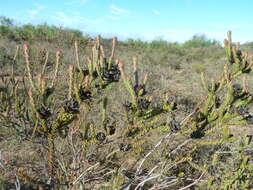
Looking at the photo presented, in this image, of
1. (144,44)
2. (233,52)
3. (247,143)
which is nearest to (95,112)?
(247,143)

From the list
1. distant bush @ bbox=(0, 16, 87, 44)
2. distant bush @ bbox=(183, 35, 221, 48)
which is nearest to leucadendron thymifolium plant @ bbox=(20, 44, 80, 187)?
distant bush @ bbox=(0, 16, 87, 44)

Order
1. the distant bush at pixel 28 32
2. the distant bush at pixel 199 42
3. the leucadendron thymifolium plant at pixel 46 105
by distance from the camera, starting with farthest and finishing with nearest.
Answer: the distant bush at pixel 199 42, the distant bush at pixel 28 32, the leucadendron thymifolium plant at pixel 46 105

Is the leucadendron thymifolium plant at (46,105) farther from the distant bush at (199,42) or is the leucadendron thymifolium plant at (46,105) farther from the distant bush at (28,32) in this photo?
the distant bush at (199,42)

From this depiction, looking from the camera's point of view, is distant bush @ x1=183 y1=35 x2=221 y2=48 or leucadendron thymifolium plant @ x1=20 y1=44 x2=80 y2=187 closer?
leucadendron thymifolium plant @ x1=20 y1=44 x2=80 y2=187

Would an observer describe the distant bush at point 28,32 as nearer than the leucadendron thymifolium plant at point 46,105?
No

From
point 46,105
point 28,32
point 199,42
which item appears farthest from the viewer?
point 199,42

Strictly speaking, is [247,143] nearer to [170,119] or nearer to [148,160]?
[170,119]

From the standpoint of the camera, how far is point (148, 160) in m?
4.33

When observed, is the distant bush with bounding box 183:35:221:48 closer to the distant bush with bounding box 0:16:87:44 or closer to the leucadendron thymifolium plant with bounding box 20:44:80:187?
the distant bush with bounding box 0:16:87:44

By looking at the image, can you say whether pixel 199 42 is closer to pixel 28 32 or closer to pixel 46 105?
pixel 28 32

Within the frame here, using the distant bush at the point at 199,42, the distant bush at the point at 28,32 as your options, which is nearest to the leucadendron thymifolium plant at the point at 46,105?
the distant bush at the point at 28,32

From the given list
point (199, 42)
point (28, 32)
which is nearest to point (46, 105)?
point (28, 32)

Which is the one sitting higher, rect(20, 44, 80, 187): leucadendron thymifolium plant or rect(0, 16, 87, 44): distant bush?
rect(0, 16, 87, 44): distant bush

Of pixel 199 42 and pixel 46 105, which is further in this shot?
pixel 199 42
